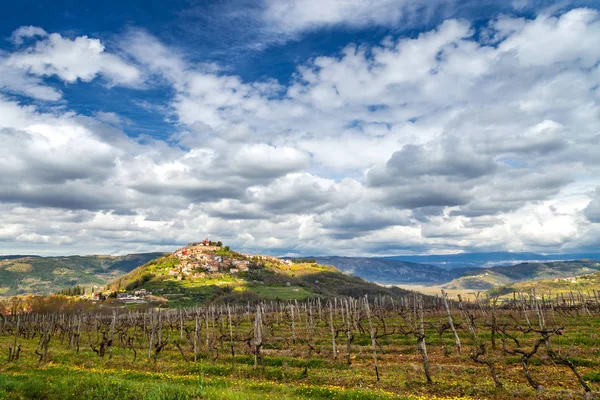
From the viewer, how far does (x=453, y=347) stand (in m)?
37.6

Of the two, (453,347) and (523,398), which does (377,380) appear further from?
(453,347)

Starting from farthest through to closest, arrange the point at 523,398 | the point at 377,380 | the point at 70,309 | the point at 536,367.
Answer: the point at 70,309 → the point at 536,367 → the point at 377,380 → the point at 523,398

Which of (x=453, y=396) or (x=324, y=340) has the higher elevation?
(x=453, y=396)

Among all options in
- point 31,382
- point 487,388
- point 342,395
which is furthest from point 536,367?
point 31,382

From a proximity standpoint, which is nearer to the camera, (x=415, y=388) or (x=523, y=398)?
(x=523, y=398)

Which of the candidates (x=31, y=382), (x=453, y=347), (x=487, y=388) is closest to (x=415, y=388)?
(x=487, y=388)

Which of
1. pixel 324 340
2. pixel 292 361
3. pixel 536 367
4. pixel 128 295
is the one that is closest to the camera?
pixel 536 367

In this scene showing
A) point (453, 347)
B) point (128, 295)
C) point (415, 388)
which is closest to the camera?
point (415, 388)

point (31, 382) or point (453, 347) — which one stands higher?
point (31, 382)

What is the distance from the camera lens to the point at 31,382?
2069cm

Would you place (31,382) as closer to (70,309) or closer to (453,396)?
(453,396)

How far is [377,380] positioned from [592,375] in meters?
12.9

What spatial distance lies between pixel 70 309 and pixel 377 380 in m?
160

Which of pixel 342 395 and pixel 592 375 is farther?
pixel 592 375
